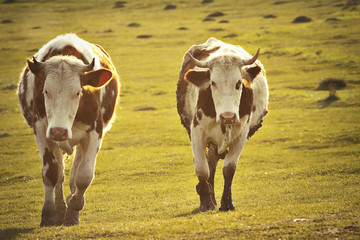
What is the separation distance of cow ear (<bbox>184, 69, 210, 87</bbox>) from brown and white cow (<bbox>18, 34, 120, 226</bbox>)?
1488 mm

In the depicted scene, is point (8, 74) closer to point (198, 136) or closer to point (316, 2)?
point (198, 136)

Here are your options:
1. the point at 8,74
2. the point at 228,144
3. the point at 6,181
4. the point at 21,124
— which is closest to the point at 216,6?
the point at 8,74

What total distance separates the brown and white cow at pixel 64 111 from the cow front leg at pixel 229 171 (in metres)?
2.24

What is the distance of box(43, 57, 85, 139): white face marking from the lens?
8.14 metres

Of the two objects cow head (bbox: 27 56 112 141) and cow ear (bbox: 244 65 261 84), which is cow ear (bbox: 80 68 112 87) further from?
cow ear (bbox: 244 65 261 84)

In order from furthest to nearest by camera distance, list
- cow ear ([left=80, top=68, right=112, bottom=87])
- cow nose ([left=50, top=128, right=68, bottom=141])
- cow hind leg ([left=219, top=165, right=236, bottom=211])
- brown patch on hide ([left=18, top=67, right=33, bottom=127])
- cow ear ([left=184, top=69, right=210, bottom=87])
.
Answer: cow ear ([left=184, top=69, right=210, bottom=87]), cow hind leg ([left=219, top=165, right=236, bottom=211]), brown patch on hide ([left=18, top=67, right=33, bottom=127]), cow ear ([left=80, top=68, right=112, bottom=87]), cow nose ([left=50, top=128, right=68, bottom=141])

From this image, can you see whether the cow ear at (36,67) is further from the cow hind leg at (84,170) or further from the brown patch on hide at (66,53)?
the cow hind leg at (84,170)

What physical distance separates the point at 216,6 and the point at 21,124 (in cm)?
4757

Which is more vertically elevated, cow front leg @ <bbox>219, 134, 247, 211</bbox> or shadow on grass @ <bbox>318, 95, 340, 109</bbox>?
cow front leg @ <bbox>219, 134, 247, 211</bbox>

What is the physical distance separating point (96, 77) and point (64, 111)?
0.93 meters

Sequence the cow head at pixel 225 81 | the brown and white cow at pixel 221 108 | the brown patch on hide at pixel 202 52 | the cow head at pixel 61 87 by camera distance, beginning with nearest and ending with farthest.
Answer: the cow head at pixel 61 87 → the cow head at pixel 225 81 → the brown and white cow at pixel 221 108 → the brown patch on hide at pixel 202 52

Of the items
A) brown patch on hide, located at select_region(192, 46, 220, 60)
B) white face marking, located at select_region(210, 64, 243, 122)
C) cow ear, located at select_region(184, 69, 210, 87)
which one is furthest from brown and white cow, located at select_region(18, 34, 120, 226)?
brown patch on hide, located at select_region(192, 46, 220, 60)

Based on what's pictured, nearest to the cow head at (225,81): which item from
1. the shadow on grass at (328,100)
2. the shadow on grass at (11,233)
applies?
the shadow on grass at (11,233)

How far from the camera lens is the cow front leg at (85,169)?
8938 millimetres
